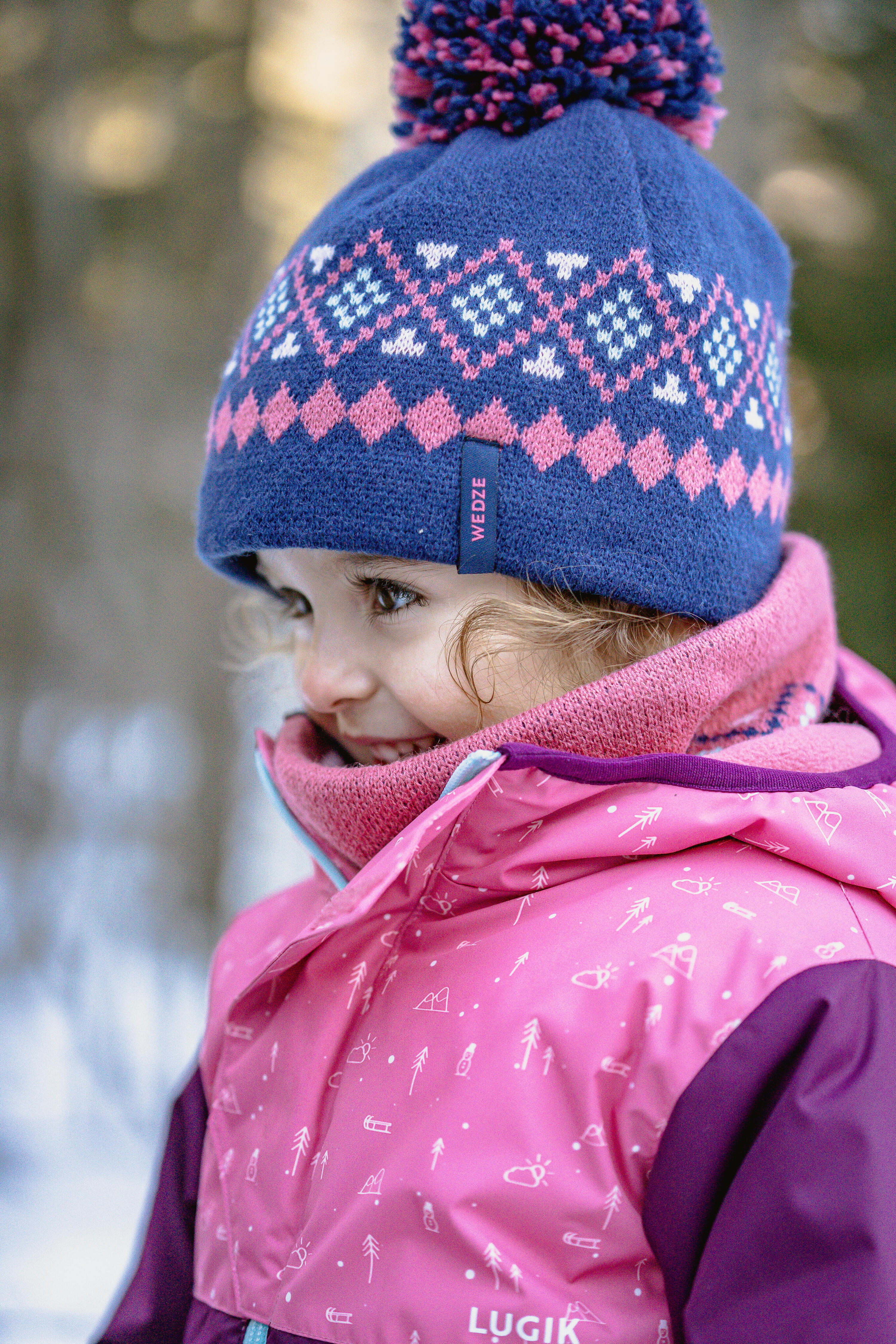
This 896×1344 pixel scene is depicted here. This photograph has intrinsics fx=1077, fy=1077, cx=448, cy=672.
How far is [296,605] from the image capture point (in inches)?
45.8

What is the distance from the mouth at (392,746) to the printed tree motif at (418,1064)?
0.27 m

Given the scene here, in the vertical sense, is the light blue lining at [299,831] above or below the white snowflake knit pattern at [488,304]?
below

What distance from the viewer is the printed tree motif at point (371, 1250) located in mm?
775

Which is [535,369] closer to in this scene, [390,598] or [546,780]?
[390,598]

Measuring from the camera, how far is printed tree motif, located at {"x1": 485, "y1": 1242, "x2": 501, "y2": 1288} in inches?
28.6

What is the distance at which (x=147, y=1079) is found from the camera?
2.43 m

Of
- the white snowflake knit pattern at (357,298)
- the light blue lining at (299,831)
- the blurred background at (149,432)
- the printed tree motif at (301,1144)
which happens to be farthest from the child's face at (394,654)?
the blurred background at (149,432)

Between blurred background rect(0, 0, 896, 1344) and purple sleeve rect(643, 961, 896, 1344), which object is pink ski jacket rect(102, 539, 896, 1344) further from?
blurred background rect(0, 0, 896, 1344)

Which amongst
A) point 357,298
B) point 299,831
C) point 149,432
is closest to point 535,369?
point 357,298

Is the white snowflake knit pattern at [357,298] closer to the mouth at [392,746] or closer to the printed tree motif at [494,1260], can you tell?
the mouth at [392,746]

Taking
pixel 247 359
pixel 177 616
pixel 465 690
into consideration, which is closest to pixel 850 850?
pixel 465 690

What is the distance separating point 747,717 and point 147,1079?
1.96 meters

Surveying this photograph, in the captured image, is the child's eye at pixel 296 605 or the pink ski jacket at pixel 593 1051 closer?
the pink ski jacket at pixel 593 1051

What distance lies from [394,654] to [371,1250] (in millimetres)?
479
